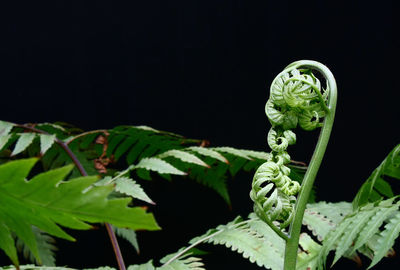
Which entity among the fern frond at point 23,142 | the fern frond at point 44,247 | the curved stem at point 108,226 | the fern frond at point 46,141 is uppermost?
the fern frond at point 46,141

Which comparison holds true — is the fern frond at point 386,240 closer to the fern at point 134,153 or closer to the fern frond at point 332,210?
the fern frond at point 332,210

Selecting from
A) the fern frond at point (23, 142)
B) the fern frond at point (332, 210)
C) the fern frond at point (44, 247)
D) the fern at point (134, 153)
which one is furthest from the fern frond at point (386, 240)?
the fern frond at point (44, 247)

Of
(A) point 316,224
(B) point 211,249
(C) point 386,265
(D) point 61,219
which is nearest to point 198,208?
(B) point 211,249

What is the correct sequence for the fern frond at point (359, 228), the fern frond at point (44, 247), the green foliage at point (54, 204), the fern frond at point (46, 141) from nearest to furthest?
the green foliage at point (54, 204)
the fern frond at point (359, 228)
the fern frond at point (46, 141)
the fern frond at point (44, 247)

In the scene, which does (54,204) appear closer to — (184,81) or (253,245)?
(253,245)

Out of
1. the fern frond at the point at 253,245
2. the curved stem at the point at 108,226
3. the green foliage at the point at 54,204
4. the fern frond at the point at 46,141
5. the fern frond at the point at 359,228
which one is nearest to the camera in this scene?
the green foliage at the point at 54,204

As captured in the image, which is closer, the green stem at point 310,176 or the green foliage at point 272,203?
the green foliage at point 272,203

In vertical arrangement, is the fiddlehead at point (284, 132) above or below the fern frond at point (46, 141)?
above
